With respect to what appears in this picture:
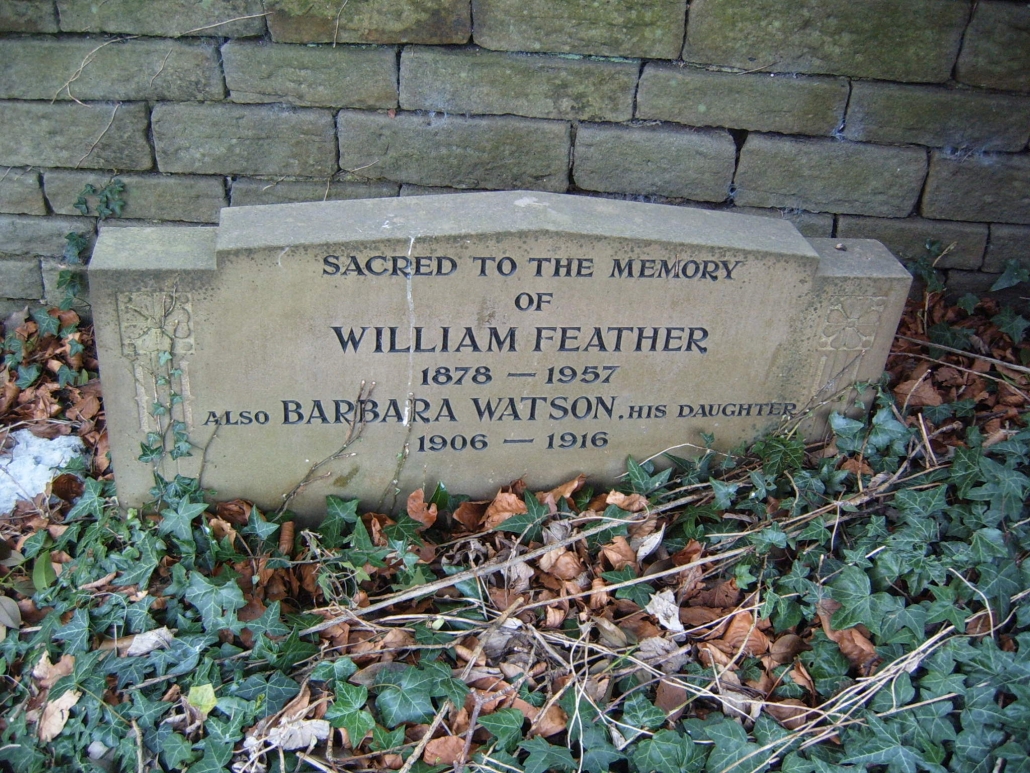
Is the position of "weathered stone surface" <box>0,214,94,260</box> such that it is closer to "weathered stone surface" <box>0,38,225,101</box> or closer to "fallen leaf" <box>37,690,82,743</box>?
"weathered stone surface" <box>0,38,225,101</box>

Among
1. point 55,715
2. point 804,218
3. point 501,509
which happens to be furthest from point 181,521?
point 804,218

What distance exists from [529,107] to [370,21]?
27.2 inches

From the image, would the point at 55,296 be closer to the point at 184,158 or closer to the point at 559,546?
the point at 184,158

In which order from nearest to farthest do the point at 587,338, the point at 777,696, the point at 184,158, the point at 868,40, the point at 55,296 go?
the point at 777,696, the point at 587,338, the point at 868,40, the point at 184,158, the point at 55,296

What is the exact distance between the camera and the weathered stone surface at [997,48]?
3.37 meters

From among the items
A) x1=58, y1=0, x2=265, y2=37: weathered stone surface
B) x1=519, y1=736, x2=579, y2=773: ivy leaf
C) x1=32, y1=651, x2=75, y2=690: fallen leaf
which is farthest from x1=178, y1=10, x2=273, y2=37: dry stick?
x1=519, y1=736, x2=579, y2=773: ivy leaf

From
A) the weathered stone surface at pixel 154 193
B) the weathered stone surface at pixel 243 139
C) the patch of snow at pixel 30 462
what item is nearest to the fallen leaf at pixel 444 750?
the patch of snow at pixel 30 462

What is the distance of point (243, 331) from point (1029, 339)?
3.20 m

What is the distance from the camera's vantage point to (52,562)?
2.89m

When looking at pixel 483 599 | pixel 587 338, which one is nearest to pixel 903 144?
pixel 587 338

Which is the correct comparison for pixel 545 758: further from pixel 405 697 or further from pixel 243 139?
pixel 243 139

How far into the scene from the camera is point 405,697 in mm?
2408

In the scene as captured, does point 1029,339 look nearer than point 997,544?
No

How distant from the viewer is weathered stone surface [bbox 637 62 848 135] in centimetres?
345
